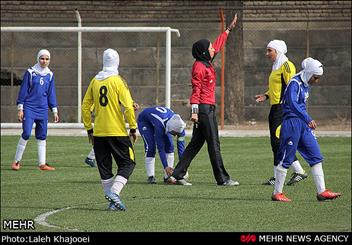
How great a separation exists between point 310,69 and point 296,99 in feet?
1.35

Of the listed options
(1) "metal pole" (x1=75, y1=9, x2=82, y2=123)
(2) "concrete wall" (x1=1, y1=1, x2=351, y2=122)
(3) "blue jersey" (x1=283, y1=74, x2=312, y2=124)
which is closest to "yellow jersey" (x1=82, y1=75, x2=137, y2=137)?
(3) "blue jersey" (x1=283, y1=74, x2=312, y2=124)

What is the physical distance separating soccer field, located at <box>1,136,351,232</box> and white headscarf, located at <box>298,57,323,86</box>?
159 centimetres

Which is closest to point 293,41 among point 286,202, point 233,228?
point 286,202

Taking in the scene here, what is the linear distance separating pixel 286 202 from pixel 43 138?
648 centimetres

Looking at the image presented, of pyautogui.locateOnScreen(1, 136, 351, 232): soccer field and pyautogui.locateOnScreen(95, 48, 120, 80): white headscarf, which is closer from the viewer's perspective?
pyautogui.locateOnScreen(1, 136, 351, 232): soccer field

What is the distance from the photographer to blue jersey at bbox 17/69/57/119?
20.2 m

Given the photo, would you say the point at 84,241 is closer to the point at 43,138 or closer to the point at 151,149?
the point at 151,149

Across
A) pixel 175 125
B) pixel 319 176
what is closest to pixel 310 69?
pixel 319 176

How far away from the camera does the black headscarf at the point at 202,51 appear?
1705cm

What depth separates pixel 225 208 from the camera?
14680mm

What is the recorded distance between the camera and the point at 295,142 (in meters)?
15.0

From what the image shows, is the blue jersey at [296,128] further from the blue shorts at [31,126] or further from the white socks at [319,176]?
the blue shorts at [31,126]

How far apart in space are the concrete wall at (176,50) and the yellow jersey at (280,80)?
1381 cm

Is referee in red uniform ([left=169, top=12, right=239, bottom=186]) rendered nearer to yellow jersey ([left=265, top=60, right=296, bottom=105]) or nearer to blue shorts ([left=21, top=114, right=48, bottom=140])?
yellow jersey ([left=265, top=60, right=296, bottom=105])
